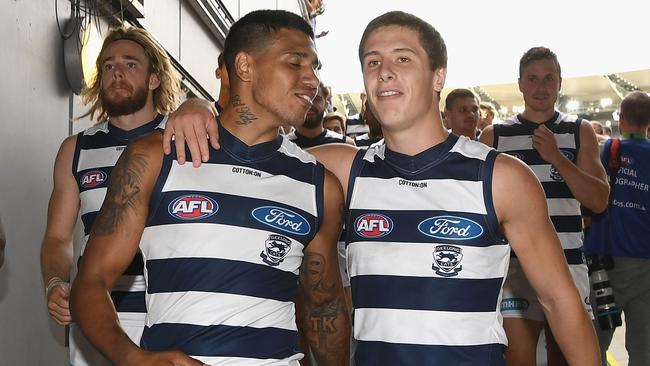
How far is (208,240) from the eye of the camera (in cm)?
271

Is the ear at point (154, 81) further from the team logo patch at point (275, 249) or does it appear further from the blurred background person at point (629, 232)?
the blurred background person at point (629, 232)

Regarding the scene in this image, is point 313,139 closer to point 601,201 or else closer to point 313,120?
point 313,120

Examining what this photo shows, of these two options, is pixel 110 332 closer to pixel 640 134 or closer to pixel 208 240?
pixel 208 240

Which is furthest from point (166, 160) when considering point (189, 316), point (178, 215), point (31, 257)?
point (31, 257)

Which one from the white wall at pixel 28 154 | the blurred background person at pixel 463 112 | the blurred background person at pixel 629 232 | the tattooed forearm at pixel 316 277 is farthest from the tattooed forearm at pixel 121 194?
the blurred background person at pixel 463 112

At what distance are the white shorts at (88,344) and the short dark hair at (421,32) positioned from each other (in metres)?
1.72

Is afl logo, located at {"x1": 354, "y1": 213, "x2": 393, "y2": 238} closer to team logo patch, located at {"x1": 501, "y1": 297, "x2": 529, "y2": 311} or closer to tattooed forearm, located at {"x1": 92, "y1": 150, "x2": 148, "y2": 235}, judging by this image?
tattooed forearm, located at {"x1": 92, "y1": 150, "x2": 148, "y2": 235}

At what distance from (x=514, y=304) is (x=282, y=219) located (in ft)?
9.13

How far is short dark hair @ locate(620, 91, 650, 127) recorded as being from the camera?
21.4ft

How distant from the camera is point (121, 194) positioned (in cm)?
277

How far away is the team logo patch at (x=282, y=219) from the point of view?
9.25ft

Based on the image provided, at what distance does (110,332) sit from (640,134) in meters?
5.20

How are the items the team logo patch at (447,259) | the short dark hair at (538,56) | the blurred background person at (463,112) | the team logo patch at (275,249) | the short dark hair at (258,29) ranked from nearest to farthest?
the team logo patch at (275,249) < the team logo patch at (447,259) < the short dark hair at (258,29) < the short dark hair at (538,56) < the blurred background person at (463,112)

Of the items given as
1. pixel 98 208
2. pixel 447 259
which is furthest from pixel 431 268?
pixel 98 208
